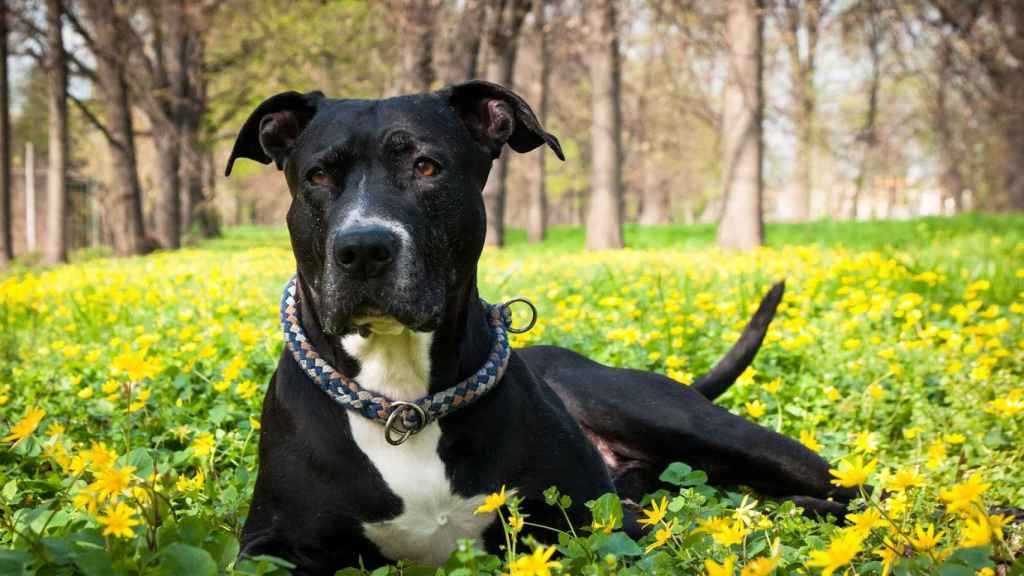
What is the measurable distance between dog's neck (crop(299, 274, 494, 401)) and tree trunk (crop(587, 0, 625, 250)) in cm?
1401

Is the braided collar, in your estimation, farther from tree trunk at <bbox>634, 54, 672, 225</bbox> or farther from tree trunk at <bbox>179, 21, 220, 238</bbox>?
tree trunk at <bbox>634, 54, 672, 225</bbox>

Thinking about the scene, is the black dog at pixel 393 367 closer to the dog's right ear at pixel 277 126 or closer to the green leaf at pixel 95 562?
the dog's right ear at pixel 277 126

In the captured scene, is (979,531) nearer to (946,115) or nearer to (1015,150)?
(946,115)

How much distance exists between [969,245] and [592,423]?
25.7ft

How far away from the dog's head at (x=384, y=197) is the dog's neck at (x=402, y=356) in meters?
0.10

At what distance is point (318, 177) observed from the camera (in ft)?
8.70

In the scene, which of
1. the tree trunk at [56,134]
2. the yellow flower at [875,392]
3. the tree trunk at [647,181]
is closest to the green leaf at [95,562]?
the yellow flower at [875,392]

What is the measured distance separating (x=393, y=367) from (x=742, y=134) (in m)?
12.6

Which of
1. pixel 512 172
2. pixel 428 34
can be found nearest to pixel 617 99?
pixel 428 34

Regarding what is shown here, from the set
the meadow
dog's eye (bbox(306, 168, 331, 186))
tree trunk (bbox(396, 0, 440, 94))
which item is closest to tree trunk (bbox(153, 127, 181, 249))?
tree trunk (bbox(396, 0, 440, 94))

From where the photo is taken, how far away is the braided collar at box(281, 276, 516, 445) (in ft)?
8.35

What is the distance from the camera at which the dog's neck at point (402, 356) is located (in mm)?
2627

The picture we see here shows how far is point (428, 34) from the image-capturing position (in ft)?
50.1

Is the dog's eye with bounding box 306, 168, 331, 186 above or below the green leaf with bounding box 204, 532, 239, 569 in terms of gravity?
above
